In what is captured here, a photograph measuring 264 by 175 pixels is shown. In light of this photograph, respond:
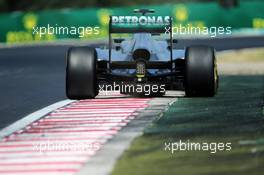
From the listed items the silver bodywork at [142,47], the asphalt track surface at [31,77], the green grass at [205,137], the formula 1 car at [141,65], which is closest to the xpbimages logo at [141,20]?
the formula 1 car at [141,65]

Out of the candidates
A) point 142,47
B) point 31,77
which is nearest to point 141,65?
point 142,47

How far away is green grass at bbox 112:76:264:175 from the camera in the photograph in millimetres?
10078

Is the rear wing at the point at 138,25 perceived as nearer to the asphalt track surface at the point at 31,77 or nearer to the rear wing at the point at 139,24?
the rear wing at the point at 139,24

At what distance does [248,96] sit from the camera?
61.3 feet

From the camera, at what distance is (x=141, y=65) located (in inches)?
683

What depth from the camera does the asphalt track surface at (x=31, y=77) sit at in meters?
17.8

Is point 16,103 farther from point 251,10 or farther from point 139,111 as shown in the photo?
point 251,10

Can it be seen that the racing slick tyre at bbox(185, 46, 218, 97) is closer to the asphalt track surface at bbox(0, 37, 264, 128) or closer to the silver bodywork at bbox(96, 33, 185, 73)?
the silver bodywork at bbox(96, 33, 185, 73)

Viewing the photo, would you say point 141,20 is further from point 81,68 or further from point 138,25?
point 81,68

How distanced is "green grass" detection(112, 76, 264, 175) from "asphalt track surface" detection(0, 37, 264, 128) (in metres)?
3.02

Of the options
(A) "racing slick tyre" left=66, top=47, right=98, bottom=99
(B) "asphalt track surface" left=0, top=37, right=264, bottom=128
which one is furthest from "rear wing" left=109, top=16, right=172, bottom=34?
(B) "asphalt track surface" left=0, top=37, right=264, bottom=128

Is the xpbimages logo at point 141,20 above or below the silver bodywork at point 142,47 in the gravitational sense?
above

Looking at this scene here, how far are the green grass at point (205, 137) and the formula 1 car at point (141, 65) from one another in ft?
1.66

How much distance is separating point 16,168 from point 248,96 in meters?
9.13
